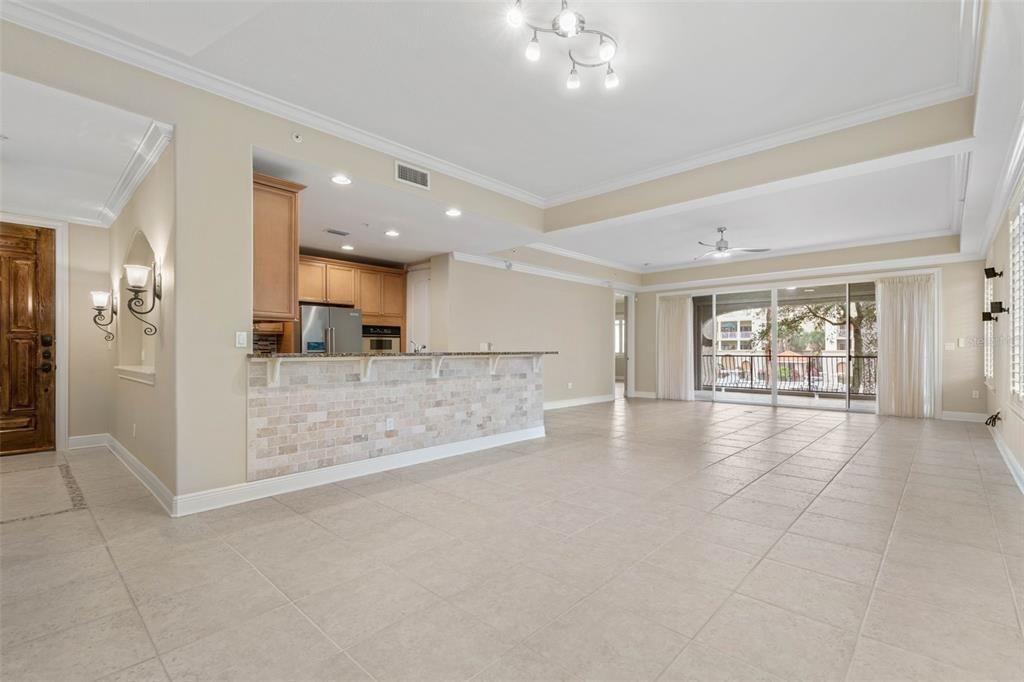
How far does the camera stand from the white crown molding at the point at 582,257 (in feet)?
26.0

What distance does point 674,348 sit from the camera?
10305 mm

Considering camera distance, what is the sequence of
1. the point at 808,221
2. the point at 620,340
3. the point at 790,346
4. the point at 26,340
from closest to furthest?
the point at 26,340, the point at 808,221, the point at 790,346, the point at 620,340

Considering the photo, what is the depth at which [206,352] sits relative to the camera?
10.4 feet

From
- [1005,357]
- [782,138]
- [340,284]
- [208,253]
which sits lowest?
[1005,357]

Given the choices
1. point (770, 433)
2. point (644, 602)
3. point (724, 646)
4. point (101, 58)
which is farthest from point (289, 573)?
point (770, 433)

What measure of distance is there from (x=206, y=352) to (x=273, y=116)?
1.84m

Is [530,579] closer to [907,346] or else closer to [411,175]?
[411,175]

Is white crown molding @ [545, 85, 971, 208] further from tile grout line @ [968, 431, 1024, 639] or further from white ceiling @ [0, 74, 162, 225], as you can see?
white ceiling @ [0, 74, 162, 225]

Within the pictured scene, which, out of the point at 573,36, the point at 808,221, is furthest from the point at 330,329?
the point at 808,221

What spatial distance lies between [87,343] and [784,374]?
11.5 m

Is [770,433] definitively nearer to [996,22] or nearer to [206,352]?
[996,22]

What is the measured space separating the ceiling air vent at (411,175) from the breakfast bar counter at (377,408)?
1630mm

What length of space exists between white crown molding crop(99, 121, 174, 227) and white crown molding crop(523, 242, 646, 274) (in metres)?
4.95

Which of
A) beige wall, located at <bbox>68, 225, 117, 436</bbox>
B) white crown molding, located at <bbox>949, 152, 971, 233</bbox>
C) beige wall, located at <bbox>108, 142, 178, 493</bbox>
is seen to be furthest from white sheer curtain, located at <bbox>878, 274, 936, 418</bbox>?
beige wall, located at <bbox>68, 225, 117, 436</bbox>
